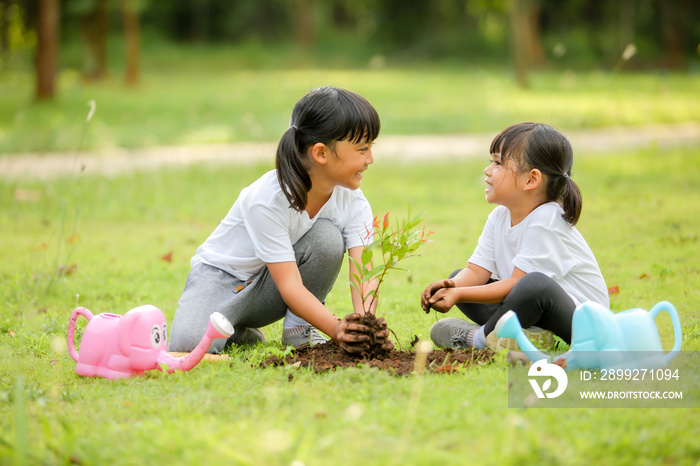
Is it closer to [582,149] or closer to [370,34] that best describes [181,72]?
[370,34]

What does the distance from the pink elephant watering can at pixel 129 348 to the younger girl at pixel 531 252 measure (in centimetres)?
119

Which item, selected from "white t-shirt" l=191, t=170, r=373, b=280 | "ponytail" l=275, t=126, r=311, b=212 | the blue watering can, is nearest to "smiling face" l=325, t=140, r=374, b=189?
"ponytail" l=275, t=126, r=311, b=212

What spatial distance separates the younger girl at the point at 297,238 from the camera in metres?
3.26

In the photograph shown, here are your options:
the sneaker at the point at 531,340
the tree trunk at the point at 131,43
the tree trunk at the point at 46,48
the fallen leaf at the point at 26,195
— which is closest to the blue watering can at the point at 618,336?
the sneaker at the point at 531,340

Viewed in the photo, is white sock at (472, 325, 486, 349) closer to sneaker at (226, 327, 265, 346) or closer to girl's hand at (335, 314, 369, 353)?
girl's hand at (335, 314, 369, 353)

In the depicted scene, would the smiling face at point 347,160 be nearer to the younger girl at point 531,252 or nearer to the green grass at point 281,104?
the younger girl at point 531,252

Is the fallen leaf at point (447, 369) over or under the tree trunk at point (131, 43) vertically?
under

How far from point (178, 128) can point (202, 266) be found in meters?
11.9

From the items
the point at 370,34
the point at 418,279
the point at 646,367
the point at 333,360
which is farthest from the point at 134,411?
the point at 370,34

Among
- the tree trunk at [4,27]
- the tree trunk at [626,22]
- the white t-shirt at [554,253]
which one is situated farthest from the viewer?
A: the tree trunk at [626,22]

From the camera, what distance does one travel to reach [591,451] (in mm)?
2172

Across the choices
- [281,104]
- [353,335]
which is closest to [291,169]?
[353,335]

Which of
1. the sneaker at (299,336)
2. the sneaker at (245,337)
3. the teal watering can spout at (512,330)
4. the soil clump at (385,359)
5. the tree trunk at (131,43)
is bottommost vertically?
the sneaker at (245,337)

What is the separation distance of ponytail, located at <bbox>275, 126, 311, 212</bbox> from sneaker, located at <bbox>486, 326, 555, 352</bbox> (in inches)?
43.1
